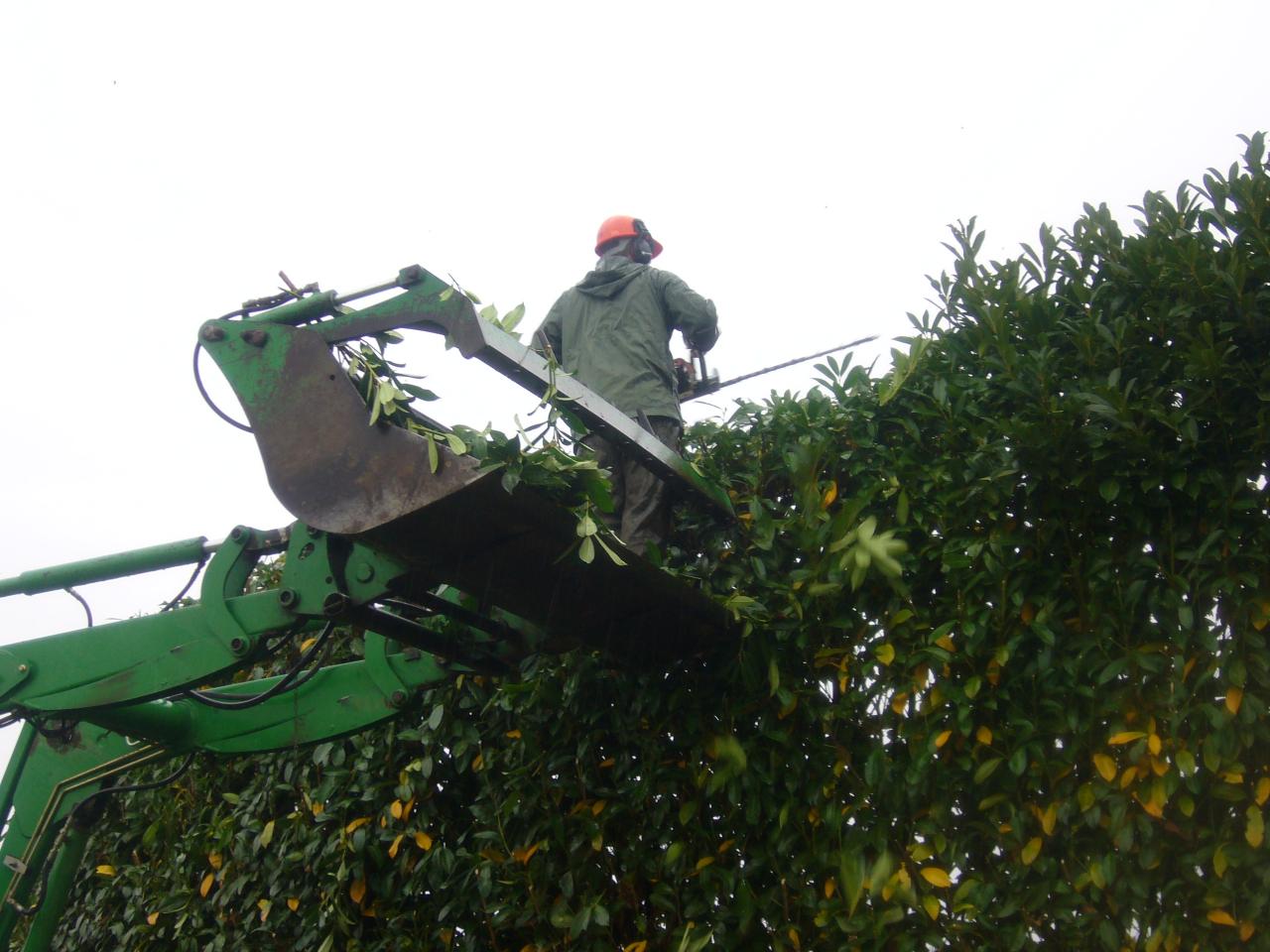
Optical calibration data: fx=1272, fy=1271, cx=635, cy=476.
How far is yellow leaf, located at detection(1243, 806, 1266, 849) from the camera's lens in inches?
121

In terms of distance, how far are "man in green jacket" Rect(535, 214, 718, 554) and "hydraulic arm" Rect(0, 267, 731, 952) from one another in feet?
1.23

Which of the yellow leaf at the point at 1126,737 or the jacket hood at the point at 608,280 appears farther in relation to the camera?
the jacket hood at the point at 608,280

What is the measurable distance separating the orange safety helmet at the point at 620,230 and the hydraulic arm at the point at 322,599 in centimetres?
156

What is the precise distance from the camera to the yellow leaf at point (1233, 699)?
3.16 meters

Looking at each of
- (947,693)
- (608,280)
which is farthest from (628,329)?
(947,693)

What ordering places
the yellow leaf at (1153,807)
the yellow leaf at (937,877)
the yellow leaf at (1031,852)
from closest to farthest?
the yellow leaf at (1153,807), the yellow leaf at (1031,852), the yellow leaf at (937,877)

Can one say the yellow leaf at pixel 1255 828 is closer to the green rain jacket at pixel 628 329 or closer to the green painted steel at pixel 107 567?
the green rain jacket at pixel 628 329

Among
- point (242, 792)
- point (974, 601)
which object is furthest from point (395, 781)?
point (974, 601)

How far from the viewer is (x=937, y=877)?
3.43 m

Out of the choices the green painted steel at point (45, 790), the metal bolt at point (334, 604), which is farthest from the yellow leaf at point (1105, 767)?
the green painted steel at point (45, 790)

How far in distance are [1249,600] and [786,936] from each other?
1.59 m

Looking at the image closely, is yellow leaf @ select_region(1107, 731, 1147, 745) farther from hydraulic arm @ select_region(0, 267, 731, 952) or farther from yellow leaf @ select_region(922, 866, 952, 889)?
hydraulic arm @ select_region(0, 267, 731, 952)

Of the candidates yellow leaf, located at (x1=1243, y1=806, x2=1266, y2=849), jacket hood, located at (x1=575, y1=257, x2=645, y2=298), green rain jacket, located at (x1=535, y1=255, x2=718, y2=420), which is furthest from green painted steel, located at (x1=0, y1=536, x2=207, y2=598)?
yellow leaf, located at (x1=1243, y1=806, x2=1266, y2=849)

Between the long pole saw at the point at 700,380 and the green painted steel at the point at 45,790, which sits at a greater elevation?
the long pole saw at the point at 700,380
